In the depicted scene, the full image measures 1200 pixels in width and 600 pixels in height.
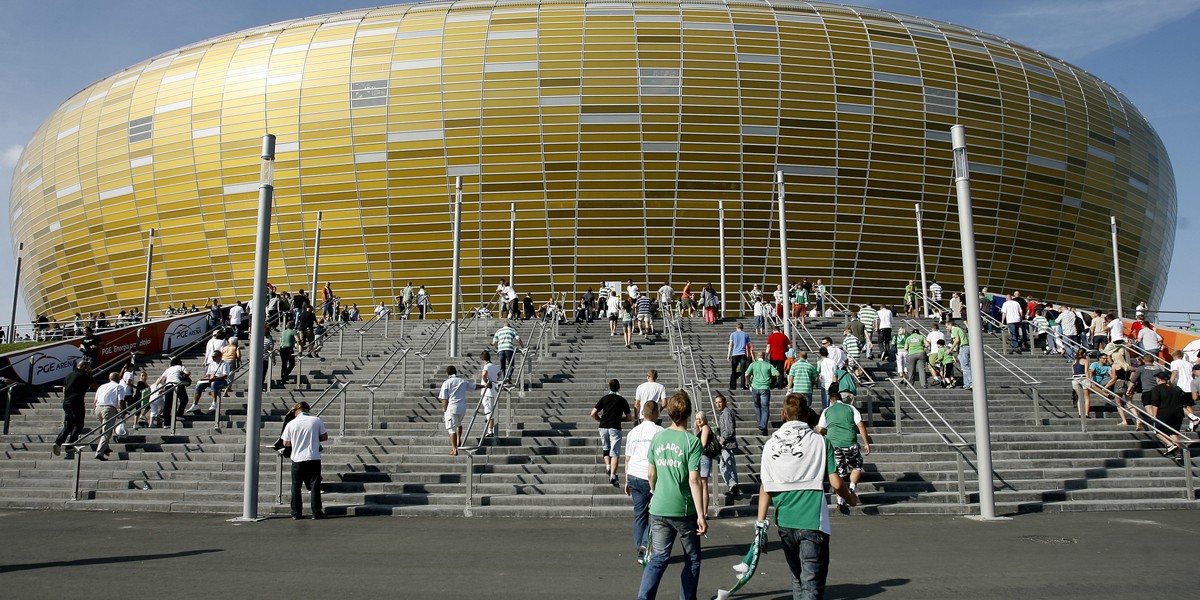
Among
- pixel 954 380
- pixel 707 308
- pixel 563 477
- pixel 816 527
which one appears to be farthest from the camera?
pixel 707 308

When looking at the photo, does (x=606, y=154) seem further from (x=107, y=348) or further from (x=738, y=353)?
(x=738, y=353)

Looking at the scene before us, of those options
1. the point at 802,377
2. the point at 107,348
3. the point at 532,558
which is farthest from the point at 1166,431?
the point at 107,348

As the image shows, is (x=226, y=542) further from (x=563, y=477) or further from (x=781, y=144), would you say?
(x=781, y=144)

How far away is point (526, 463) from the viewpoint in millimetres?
12117

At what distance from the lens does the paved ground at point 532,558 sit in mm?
6324

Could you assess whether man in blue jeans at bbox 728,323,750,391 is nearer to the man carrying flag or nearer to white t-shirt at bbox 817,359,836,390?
white t-shirt at bbox 817,359,836,390

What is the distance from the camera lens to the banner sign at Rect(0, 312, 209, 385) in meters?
19.4

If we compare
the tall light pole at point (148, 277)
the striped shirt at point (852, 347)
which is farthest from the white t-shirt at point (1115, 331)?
the tall light pole at point (148, 277)

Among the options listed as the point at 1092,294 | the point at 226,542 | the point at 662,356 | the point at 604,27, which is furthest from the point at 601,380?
the point at 1092,294

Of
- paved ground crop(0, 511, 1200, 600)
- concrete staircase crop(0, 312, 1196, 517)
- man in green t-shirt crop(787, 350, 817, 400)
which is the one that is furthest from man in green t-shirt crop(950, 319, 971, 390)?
paved ground crop(0, 511, 1200, 600)

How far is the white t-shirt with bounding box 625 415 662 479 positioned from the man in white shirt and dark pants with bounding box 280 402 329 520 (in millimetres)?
4721

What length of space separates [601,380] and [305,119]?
27.7 meters

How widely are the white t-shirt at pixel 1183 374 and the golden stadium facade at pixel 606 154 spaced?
22.4 meters

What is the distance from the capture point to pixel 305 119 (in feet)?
129
